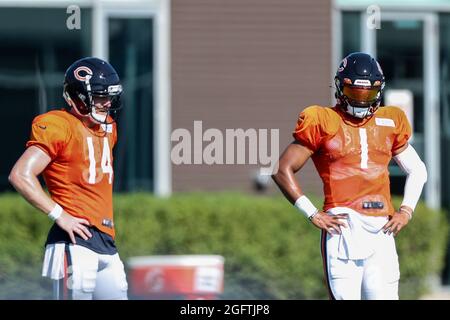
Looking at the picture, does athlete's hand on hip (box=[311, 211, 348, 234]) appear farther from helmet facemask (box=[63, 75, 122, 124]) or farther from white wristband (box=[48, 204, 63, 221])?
white wristband (box=[48, 204, 63, 221])

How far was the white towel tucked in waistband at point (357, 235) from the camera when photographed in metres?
6.76

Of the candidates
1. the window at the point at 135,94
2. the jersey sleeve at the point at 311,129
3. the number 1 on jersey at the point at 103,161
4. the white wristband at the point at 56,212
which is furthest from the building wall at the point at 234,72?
the white wristband at the point at 56,212

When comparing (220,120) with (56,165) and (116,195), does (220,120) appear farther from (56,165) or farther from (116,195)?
(56,165)

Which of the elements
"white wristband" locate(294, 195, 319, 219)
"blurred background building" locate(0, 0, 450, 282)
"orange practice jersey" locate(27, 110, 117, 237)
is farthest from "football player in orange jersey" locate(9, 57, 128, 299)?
"blurred background building" locate(0, 0, 450, 282)

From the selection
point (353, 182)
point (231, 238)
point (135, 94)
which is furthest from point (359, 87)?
point (135, 94)

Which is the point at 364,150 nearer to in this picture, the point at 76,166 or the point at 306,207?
the point at 306,207

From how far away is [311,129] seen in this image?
674cm

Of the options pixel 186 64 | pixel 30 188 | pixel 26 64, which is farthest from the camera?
pixel 186 64

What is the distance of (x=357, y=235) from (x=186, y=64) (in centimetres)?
572

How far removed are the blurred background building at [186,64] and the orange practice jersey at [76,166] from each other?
5.17 m

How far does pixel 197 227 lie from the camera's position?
11352mm

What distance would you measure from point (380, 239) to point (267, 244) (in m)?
4.63

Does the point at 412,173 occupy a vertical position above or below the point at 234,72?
below
